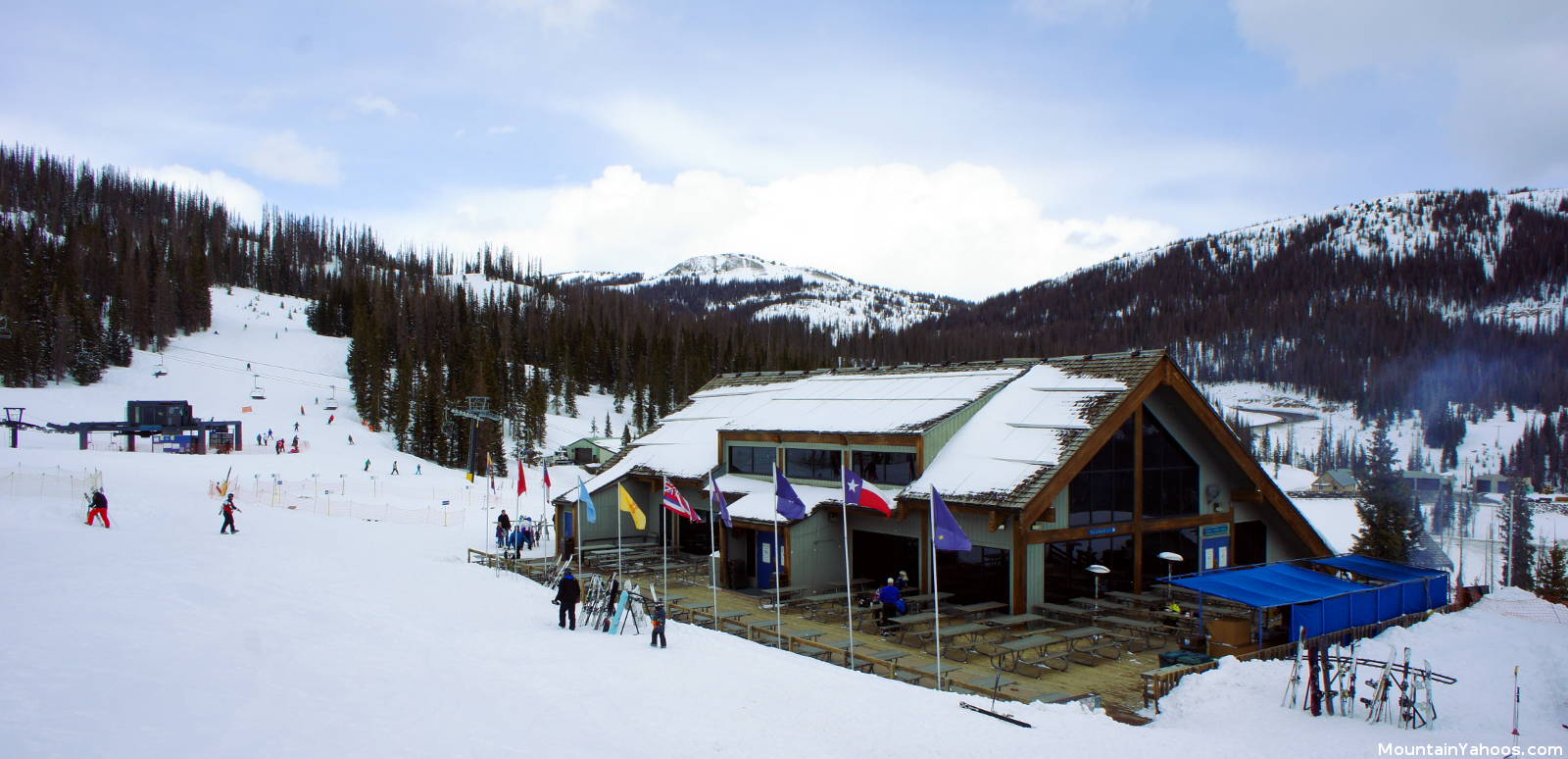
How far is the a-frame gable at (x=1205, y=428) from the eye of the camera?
64.7 ft

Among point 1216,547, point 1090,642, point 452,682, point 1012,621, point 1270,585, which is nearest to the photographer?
point 452,682

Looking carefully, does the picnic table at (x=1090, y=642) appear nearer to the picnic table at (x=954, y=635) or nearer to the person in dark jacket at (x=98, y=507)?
the picnic table at (x=954, y=635)

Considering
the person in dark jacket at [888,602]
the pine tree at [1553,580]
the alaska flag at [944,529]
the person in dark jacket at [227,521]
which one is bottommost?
the pine tree at [1553,580]

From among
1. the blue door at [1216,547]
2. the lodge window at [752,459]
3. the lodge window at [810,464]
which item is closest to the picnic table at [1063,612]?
the blue door at [1216,547]

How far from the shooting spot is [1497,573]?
74.3 m

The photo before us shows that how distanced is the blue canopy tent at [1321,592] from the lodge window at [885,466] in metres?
7.47

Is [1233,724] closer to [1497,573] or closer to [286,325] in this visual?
[1497,573]

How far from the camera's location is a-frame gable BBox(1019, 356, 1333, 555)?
19.7 metres

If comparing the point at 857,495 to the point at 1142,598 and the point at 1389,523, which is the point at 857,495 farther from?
the point at 1389,523

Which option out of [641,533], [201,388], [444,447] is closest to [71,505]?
[641,533]

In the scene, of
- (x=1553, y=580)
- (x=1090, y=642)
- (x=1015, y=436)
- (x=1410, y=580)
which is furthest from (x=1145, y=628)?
(x=1553, y=580)

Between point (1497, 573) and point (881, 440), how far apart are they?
79071mm

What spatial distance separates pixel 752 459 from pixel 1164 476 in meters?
12.2
